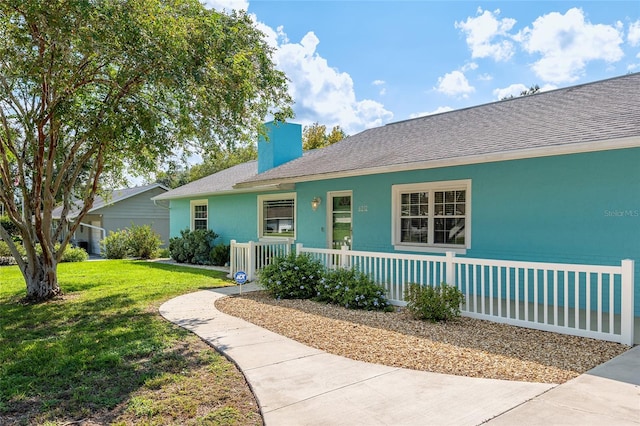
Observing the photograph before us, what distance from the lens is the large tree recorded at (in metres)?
5.90

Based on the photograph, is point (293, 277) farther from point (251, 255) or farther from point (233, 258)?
point (233, 258)

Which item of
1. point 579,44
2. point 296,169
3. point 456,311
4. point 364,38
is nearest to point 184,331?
point 456,311

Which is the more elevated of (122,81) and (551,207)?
(122,81)

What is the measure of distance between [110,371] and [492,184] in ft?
22.7

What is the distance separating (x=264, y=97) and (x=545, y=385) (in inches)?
244

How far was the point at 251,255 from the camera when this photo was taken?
10914mm

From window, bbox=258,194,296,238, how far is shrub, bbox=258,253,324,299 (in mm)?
3967

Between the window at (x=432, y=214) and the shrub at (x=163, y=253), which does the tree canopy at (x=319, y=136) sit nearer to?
the shrub at (x=163, y=253)

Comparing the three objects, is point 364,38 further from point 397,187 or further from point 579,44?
point 579,44

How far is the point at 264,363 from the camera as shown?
4.58 m

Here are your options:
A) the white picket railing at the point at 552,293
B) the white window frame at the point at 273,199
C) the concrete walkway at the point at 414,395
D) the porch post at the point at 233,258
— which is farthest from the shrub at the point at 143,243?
the concrete walkway at the point at 414,395

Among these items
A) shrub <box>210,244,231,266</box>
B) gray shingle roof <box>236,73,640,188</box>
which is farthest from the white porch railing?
shrub <box>210,244,231,266</box>

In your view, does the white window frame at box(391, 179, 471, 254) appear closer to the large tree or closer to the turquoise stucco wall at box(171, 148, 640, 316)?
the turquoise stucco wall at box(171, 148, 640, 316)

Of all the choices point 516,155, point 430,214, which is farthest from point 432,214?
point 516,155
